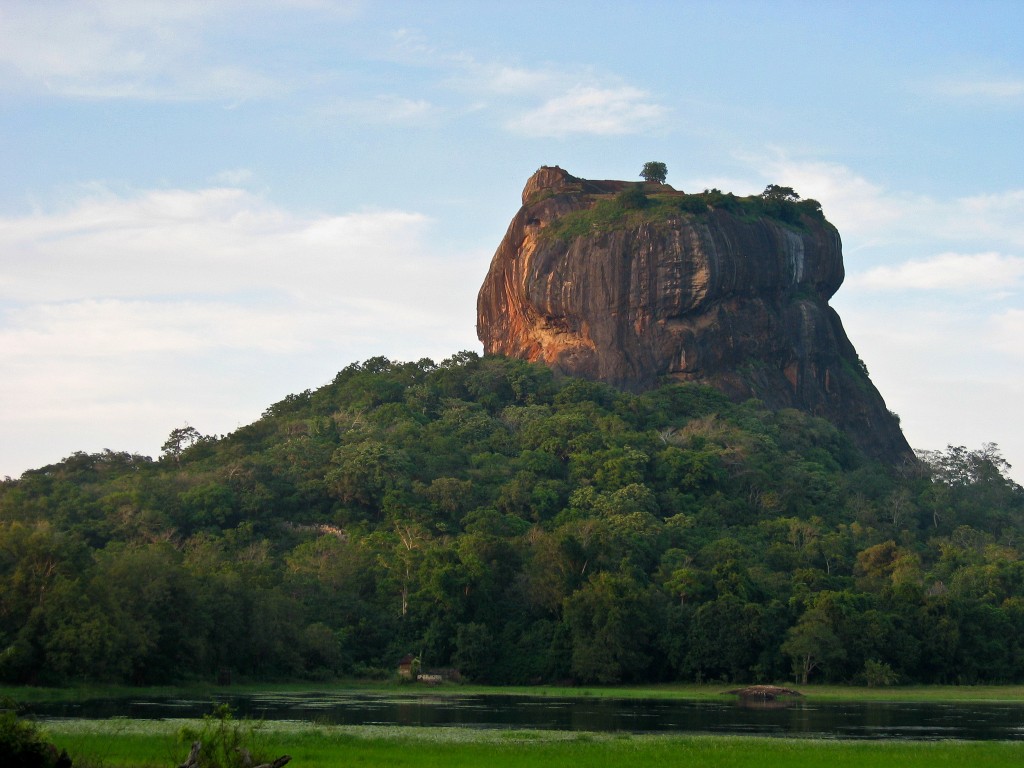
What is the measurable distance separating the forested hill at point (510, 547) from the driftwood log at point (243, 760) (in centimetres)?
2318

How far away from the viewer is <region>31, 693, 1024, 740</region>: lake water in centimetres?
3609

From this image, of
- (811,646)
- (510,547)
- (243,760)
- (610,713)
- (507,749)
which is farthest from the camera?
(510,547)

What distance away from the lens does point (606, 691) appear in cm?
5650

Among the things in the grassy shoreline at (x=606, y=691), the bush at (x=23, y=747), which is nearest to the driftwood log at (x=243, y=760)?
the bush at (x=23, y=747)

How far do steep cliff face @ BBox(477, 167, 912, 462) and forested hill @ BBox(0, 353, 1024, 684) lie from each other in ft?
15.0

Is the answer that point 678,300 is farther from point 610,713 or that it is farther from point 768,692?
point 610,713

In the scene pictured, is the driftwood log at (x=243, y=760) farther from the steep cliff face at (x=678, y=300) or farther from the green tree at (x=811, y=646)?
the steep cliff face at (x=678, y=300)

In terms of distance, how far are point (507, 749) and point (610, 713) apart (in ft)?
43.7

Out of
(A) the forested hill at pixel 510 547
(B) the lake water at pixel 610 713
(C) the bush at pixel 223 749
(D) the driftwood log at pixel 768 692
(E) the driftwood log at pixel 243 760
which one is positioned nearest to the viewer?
(E) the driftwood log at pixel 243 760

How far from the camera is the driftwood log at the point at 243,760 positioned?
72.2ft

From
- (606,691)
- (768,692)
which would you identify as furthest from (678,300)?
(768,692)

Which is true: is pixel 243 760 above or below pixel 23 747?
below

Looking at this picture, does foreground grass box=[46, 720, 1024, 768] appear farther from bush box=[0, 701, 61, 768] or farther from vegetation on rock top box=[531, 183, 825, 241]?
vegetation on rock top box=[531, 183, 825, 241]

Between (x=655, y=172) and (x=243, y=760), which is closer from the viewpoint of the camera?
(x=243, y=760)
